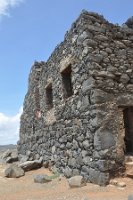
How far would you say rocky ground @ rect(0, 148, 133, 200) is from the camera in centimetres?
520

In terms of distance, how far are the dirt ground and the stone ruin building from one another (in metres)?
0.36

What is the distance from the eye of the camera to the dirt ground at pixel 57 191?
204 inches

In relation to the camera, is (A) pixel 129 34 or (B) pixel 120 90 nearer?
(B) pixel 120 90

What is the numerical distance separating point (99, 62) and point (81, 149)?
212 cm

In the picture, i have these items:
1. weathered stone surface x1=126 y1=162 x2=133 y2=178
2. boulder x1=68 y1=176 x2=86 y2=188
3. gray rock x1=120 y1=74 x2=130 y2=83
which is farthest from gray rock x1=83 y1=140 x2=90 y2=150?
gray rock x1=120 y1=74 x2=130 y2=83

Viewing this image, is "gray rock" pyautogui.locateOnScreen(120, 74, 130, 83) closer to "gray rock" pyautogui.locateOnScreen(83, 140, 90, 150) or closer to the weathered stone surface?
"gray rock" pyautogui.locateOnScreen(83, 140, 90, 150)

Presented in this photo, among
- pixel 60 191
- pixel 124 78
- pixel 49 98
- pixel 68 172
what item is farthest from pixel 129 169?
pixel 49 98

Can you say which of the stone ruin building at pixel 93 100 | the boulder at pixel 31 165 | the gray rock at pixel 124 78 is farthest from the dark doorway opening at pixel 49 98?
the gray rock at pixel 124 78

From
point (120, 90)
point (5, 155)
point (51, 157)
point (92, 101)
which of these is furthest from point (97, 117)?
point (5, 155)

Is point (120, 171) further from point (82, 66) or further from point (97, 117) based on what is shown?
point (82, 66)

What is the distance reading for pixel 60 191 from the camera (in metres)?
6.09

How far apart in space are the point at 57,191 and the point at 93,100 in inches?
84.0

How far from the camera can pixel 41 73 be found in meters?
10.6

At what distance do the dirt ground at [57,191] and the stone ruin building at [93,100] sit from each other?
36 centimetres
